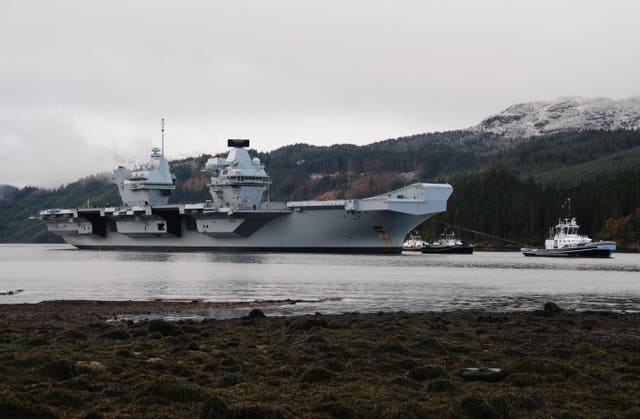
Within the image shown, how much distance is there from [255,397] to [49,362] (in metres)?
4.57

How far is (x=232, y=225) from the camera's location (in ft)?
304

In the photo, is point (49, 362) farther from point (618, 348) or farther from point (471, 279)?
point (471, 279)

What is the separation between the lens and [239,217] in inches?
3583

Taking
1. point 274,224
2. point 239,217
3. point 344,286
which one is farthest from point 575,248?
point 344,286

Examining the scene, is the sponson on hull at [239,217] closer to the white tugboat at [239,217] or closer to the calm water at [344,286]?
the white tugboat at [239,217]

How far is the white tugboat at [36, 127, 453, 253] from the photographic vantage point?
8269cm

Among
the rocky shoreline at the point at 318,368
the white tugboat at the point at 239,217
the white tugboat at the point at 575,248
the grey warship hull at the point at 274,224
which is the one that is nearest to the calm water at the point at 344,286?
the rocky shoreline at the point at 318,368

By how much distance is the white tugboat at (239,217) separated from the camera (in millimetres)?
82688

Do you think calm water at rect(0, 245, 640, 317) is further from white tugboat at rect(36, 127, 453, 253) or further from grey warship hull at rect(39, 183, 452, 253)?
white tugboat at rect(36, 127, 453, 253)

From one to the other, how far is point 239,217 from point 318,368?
75559 millimetres

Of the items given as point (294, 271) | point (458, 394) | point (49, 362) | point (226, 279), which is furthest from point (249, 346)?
point (294, 271)

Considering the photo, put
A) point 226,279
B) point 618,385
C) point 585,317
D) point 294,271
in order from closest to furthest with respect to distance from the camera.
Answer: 1. point 618,385
2. point 585,317
3. point 226,279
4. point 294,271

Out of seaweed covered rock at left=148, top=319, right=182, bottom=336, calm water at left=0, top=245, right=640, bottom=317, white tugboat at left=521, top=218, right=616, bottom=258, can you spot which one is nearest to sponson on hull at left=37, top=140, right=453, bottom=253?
calm water at left=0, top=245, right=640, bottom=317

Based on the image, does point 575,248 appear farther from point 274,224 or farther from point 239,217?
point 239,217
